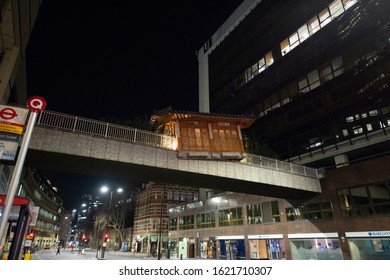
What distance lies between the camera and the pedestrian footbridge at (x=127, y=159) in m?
14.0

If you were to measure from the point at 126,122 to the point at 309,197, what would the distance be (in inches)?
→ 769

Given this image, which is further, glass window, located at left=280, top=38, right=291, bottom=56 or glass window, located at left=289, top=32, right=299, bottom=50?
glass window, located at left=280, top=38, right=291, bottom=56

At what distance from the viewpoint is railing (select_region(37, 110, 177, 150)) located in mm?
14552

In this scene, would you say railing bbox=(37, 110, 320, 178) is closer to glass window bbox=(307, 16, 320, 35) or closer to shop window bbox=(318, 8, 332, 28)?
glass window bbox=(307, 16, 320, 35)

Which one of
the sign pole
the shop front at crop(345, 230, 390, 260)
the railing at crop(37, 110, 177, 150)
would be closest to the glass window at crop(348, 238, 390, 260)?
the shop front at crop(345, 230, 390, 260)

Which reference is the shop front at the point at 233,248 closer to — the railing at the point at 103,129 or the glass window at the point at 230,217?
the glass window at the point at 230,217

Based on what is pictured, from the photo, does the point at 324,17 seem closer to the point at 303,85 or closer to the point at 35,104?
the point at 303,85

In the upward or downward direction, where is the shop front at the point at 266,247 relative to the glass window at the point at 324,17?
downward

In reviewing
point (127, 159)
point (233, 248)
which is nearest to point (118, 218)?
point (233, 248)

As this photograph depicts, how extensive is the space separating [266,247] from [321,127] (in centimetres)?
1536

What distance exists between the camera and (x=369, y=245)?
802 inches

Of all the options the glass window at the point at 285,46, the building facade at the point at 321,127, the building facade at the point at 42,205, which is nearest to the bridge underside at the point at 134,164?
the building facade at the point at 321,127

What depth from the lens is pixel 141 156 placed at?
626 inches
